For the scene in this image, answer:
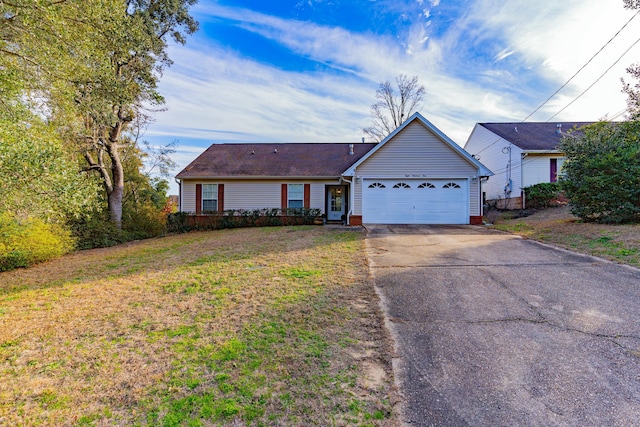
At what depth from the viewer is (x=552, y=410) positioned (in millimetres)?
2100

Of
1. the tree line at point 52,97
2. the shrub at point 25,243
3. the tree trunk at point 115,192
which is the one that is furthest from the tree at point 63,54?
the tree trunk at point 115,192

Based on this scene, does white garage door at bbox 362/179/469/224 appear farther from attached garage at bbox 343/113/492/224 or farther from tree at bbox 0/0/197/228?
tree at bbox 0/0/197/228

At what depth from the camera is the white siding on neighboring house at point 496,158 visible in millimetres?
18297

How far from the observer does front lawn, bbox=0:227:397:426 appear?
2.14 m

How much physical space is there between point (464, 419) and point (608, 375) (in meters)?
1.53

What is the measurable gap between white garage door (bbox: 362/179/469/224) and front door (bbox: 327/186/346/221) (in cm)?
345

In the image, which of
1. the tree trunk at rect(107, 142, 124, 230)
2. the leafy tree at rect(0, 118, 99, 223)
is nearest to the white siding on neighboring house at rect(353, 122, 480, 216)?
the leafy tree at rect(0, 118, 99, 223)

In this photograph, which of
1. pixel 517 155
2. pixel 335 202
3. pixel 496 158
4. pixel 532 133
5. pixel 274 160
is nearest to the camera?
pixel 335 202

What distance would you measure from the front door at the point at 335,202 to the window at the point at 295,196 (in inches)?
64.1

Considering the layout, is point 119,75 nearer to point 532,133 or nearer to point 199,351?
point 199,351

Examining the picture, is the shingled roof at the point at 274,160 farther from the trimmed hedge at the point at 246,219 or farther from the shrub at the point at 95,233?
the shrub at the point at 95,233

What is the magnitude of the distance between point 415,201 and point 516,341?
11048 millimetres

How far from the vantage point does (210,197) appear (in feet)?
54.7

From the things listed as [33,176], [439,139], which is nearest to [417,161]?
[439,139]
